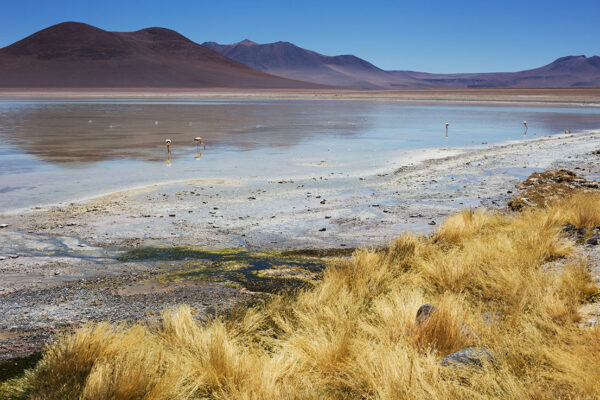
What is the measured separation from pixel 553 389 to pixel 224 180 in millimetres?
8879

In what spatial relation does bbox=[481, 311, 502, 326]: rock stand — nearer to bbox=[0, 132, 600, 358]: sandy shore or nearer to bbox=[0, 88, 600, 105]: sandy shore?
bbox=[0, 132, 600, 358]: sandy shore

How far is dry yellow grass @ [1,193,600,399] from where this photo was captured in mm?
2904

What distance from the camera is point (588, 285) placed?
4.20 metres

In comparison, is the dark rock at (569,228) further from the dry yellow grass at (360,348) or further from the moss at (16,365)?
the moss at (16,365)

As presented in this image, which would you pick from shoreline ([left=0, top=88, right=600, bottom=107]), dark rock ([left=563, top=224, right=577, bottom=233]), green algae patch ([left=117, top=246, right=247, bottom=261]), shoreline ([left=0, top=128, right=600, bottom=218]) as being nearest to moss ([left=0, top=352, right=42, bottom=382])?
green algae patch ([left=117, top=246, right=247, bottom=261])

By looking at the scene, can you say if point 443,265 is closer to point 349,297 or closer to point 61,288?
point 349,297

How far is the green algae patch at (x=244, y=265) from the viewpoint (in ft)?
17.5

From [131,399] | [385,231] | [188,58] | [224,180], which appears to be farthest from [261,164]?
[188,58]

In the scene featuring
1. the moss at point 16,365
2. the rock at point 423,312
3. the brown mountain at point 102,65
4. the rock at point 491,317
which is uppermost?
the brown mountain at point 102,65

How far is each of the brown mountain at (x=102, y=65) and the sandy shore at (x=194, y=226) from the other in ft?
383

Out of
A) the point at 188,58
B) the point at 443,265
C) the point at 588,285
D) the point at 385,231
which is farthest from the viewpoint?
the point at 188,58

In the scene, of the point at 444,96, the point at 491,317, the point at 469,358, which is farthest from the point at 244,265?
the point at 444,96

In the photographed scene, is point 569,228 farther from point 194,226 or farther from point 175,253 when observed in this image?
point 194,226

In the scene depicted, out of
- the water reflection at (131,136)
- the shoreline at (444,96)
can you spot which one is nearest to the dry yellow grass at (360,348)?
the water reflection at (131,136)
